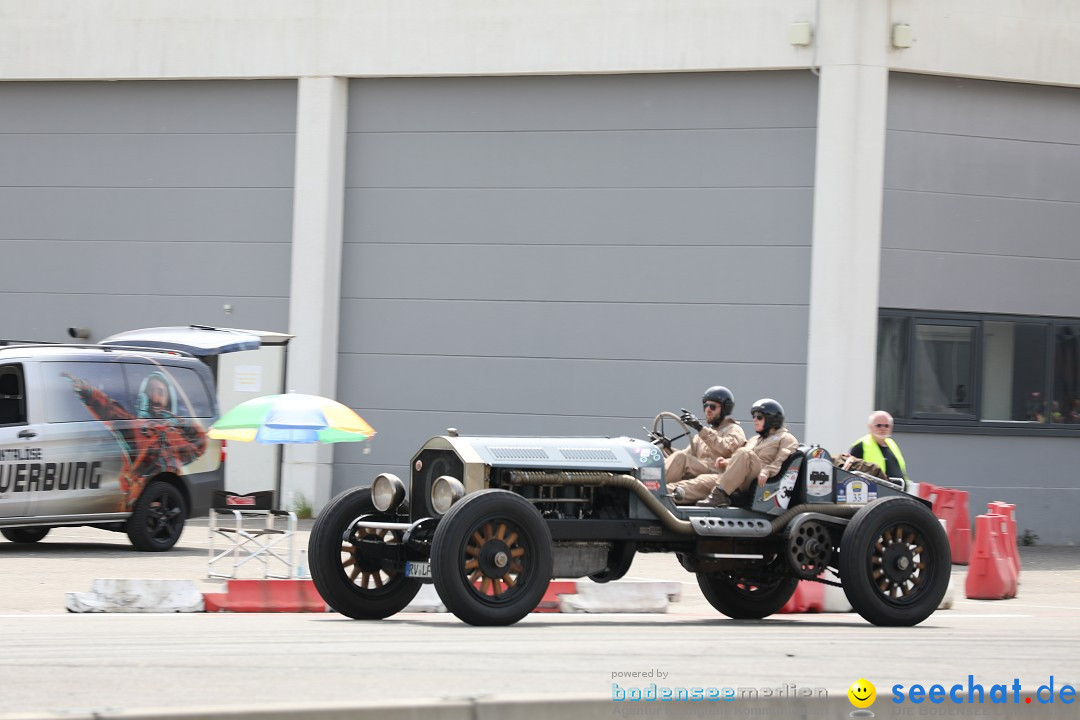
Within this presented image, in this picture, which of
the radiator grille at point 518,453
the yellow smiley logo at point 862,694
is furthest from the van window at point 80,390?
the yellow smiley logo at point 862,694

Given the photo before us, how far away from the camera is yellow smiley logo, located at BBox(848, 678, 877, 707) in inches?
236

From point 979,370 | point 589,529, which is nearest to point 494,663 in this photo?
point 589,529

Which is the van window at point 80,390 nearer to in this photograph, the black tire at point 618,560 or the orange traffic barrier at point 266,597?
the orange traffic barrier at point 266,597

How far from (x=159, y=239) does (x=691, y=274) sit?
748 cm

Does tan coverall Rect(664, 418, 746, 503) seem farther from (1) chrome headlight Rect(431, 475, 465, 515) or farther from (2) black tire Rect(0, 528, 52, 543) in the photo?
(2) black tire Rect(0, 528, 52, 543)

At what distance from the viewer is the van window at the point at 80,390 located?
14664 millimetres

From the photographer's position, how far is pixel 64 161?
2092 cm

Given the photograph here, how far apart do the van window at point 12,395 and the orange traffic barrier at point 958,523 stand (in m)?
9.71

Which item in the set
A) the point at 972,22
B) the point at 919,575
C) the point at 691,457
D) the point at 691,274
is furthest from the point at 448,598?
the point at 972,22

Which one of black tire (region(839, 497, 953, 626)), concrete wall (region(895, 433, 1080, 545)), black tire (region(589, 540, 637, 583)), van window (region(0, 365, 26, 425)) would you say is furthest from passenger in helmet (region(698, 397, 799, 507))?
concrete wall (region(895, 433, 1080, 545))

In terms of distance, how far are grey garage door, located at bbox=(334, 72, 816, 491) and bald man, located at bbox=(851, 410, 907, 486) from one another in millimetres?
4276

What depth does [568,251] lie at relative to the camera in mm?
19109

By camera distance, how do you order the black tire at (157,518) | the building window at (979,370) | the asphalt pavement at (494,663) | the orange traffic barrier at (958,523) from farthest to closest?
the building window at (979,370), the orange traffic barrier at (958,523), the black tire at (157,518), the asphalt pavement at (494,663)

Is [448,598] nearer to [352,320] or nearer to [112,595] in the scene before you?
[112,595]
